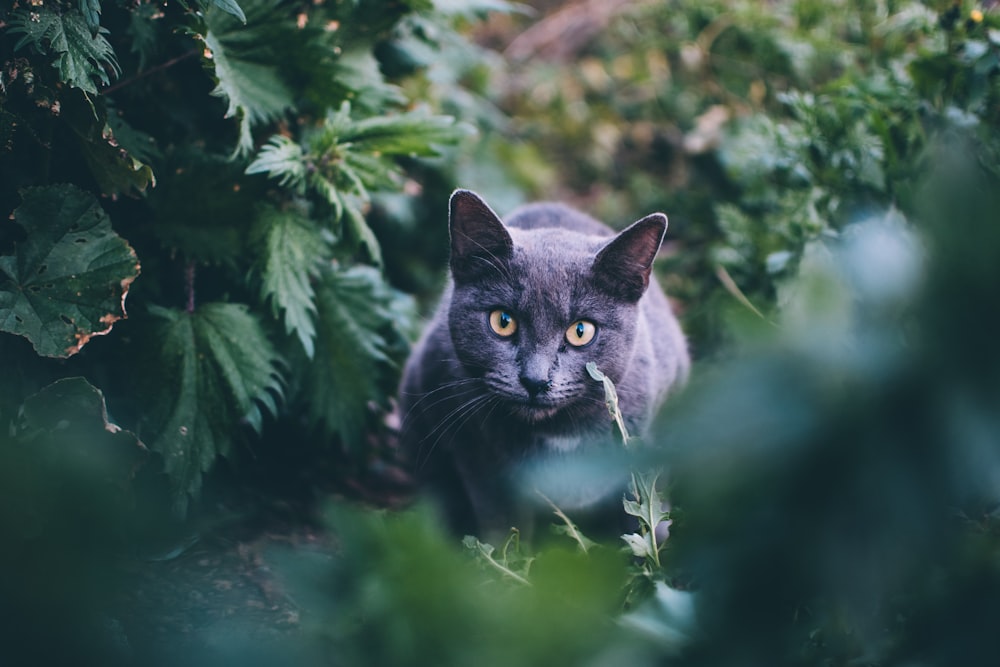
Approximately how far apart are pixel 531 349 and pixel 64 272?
3.93 ft

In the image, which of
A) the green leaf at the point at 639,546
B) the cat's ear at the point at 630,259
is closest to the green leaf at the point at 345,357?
the cat's ear at the point at 630,259

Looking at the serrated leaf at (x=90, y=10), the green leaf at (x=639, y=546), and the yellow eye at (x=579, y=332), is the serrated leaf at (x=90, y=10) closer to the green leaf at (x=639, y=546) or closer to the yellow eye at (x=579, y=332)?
the yellow eye at (x=579, y=332)

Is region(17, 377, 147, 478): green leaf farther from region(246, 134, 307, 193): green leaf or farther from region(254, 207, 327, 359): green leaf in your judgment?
region(246, 134, 307, 193): green leaf

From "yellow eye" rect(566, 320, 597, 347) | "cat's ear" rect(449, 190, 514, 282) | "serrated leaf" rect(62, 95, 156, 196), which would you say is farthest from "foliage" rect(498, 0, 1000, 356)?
"serrated leaf" rect(62, 95, 156, 196)

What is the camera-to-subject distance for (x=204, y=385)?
208 cm

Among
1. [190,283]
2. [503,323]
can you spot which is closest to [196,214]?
[190,283]

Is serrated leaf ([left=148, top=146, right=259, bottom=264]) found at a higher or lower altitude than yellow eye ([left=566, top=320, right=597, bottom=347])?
higher

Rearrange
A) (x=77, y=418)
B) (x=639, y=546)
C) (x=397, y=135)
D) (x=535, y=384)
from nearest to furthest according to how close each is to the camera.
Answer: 1. (x=639, y=546)
2. (x=77, y=418)
3. (x=535, y=384)
4. (x=397, y=135)

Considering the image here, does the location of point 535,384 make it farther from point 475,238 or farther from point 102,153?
point 102,153

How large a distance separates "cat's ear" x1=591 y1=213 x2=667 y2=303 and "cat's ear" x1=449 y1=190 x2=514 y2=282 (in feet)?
0.89

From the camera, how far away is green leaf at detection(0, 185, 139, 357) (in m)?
1.77

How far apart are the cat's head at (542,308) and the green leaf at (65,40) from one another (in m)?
0.94

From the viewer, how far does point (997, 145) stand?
2.21 metres

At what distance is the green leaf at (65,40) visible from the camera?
169 cm
